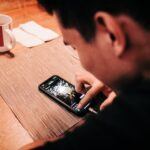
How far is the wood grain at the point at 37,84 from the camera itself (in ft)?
2.47

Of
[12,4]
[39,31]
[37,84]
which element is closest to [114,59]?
[37,84]

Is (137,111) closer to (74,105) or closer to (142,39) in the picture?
(142,39)

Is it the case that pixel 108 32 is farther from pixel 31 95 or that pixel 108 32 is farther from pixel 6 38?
pixel 6 38

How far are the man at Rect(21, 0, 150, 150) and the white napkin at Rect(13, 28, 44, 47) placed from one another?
548 mm

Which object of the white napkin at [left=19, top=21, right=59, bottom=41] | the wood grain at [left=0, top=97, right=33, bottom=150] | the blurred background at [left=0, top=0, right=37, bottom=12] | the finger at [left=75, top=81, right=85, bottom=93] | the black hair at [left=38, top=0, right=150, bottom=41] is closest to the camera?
the black hair at [left=38, top=0, right=150, bottom=41]

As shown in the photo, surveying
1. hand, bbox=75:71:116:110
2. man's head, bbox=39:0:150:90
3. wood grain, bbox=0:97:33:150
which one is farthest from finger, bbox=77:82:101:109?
man's head, bbox=39:0:150:90

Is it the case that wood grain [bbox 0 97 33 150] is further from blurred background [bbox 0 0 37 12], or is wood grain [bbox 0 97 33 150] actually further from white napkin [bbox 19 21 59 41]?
blurred background [bbox 0 0 37 12]

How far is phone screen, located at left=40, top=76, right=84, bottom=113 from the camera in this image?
2.64 feet

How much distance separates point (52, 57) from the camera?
99 cm

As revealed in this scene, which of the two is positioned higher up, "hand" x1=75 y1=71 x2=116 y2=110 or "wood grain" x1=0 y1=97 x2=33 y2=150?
"hand" x1=75 y1=71 x2=116 y2=110

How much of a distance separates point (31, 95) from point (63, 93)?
3.5 inches

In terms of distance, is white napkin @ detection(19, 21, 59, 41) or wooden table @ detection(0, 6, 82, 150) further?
white napkin @ detection(19, 21, 59, 41)

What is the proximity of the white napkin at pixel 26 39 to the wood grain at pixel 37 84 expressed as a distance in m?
0.03

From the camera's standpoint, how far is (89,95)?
79 cm
